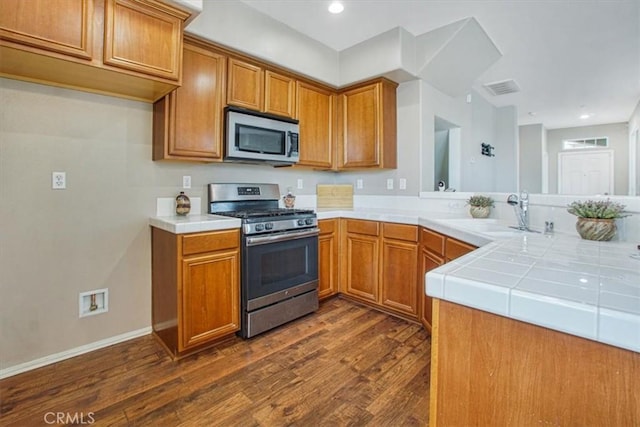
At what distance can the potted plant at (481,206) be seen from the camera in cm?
251

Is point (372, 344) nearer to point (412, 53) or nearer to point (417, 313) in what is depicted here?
point (417, 313)

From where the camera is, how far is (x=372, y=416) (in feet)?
5.08

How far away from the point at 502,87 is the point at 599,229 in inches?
144

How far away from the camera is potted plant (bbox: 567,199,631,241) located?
4.96 ft

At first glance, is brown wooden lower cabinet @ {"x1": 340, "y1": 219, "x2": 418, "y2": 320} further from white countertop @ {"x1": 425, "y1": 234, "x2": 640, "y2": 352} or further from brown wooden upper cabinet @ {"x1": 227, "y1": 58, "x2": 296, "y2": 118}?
white countertop @ {"x1": 425, "y1": 234, "x2": 640, "y2": 352}

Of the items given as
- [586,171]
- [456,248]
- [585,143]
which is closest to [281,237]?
[456,248]

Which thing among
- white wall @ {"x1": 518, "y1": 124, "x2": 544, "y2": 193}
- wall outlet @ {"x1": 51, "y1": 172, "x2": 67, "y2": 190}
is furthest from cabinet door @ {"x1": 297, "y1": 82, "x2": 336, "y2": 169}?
white wall @ {"x1": 518, "y1": 124, "x2": 544, "y2": 193}

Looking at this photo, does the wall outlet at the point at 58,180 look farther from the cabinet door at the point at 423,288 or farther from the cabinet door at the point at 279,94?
the cabinet door at the point at 423,288

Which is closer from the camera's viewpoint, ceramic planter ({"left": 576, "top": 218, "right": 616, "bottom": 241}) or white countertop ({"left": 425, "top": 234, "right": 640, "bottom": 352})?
white countertop ({"left": 425, "top": 234, "right": 640, "bottom": 352})

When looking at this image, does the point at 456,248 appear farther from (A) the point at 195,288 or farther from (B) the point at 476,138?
(B) the point at 476,138

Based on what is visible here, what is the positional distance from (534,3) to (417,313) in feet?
8.58

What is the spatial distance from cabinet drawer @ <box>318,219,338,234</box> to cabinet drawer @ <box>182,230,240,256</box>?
3.01 ft

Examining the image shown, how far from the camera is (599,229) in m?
1.52

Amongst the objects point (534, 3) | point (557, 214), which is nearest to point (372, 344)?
point (557, 214)
